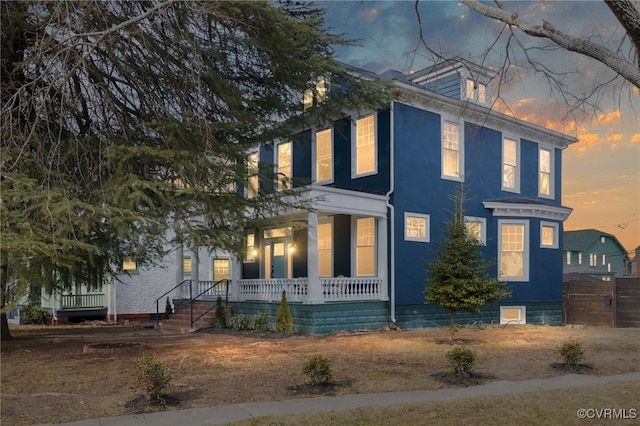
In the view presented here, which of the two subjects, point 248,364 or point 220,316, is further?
point 220,316

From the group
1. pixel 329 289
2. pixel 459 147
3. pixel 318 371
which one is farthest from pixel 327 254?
pixel 318 371

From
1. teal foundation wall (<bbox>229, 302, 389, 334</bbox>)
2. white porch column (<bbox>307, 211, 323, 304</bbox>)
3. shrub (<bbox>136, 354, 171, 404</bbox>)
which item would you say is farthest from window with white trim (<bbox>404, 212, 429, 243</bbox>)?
shrub (<bbox>136, 354, 171, 404</bbox>)

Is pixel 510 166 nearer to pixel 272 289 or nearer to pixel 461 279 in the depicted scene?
pixel 461 279

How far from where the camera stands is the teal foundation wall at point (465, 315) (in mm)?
18594

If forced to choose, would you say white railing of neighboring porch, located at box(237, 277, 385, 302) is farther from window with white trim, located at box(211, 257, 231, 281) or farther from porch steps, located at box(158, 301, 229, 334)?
window with white trim, located at box(211, 257, 231, 281)

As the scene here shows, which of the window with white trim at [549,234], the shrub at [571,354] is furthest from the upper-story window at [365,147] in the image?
the shrub at [571,354]

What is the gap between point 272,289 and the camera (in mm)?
18422

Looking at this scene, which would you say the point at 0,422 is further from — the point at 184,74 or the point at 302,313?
the point at 302,313

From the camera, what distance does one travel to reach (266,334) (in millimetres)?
16984

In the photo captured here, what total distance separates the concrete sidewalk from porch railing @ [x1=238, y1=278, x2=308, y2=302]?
867cm

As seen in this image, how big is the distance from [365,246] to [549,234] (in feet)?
26.9

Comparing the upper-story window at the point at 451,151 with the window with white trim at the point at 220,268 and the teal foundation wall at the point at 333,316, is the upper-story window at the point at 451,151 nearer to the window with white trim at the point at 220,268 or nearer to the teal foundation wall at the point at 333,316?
the teal foundation wall at the point at 333,316

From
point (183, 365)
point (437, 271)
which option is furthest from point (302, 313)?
point (183, 365)

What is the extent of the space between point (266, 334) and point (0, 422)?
10342mm
